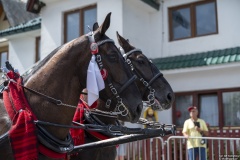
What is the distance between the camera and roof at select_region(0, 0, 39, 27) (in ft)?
57.5

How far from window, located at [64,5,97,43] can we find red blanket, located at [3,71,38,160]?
393 inches

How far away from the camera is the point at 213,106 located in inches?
466

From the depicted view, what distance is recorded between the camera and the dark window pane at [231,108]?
11328 mm

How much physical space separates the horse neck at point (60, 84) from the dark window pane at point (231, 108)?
899cm

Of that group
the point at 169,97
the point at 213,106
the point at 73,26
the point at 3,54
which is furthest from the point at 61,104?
the point at 3,54

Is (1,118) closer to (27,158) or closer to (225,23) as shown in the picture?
(27,158)

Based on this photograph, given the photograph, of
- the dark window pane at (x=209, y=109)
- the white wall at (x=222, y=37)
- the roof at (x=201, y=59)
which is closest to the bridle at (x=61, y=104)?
the roof at (x=201, y=59)

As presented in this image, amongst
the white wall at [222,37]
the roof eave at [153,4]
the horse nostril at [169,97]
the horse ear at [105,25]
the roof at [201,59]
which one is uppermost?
the roof eave at [153,4]

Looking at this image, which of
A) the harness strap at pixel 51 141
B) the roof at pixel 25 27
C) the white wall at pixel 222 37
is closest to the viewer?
the harness strap at pixel 51 141

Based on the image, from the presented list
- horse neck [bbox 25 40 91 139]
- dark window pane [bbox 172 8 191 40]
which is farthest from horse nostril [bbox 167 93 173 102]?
dark window pane [bbox 172 8 191 40]

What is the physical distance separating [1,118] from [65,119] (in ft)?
1.73

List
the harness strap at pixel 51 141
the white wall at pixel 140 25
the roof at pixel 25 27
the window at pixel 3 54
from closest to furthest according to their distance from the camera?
1. the harness strap at pixel 51 141
2. the white wall at pixel 140 25
3. the roof at pixel 25 27
4. the window at pixel 3 54

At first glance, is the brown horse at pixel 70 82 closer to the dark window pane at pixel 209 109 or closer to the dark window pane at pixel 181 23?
the dark window pane at pixel 209 109

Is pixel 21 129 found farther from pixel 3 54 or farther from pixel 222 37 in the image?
pixel 3 54
